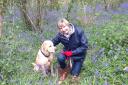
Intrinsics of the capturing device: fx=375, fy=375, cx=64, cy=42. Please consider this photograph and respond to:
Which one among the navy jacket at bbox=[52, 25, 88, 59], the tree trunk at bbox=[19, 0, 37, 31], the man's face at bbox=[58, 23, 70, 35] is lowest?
the tree trunk at bbox=[19, 0, 37, 31]

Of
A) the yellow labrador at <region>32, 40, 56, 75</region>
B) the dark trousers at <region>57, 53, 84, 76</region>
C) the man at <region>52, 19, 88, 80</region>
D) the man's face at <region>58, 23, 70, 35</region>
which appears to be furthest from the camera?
the dark trousers at <region>57, 53, 84, 76</region>

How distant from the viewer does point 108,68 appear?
6.80 meters

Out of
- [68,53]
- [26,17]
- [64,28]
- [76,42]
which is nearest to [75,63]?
[68,53]

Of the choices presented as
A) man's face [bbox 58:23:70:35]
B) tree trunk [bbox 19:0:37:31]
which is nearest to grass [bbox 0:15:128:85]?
man's face [bbox 58:23:70:35]

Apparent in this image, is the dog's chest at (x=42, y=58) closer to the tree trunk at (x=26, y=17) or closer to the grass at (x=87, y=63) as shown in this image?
the grass at (x=87, y=63)

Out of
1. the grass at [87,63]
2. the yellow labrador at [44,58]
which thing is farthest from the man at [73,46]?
the yellow labrador at [44,58]

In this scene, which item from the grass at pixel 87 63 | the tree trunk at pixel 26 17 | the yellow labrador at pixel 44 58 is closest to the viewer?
the grass at pixel 87 63

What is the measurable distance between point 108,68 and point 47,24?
17.5 ft

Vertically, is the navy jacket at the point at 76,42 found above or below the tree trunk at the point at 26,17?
above

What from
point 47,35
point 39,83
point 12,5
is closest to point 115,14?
point 47,35

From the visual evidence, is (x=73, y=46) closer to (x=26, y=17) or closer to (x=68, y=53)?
(x=68, y=53)

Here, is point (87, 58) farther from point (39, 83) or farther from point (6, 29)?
point (6, 29)

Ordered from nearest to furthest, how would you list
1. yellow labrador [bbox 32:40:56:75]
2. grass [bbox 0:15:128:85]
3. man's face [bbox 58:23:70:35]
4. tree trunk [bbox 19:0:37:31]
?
grass [bbox 0:15:128:85] < man's face [bbox 58:23:70:35] < yellow labrador [bbox 32:40:56:75] < tree trunk [bbox 19:0:37:31]

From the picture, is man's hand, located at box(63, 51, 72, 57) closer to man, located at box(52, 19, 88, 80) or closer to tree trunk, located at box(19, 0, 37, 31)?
man, located at box(52, 19, 88, 80)
